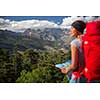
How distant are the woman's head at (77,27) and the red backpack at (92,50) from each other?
0.12 ft

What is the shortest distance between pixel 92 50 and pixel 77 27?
0.66 ft

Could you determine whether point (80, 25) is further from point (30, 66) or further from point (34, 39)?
point (30, 66)

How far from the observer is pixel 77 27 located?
7.97 ft

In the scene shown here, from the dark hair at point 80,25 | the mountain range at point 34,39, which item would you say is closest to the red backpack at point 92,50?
the dark hair at point 80,25

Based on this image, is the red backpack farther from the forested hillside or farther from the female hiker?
the forested hillside

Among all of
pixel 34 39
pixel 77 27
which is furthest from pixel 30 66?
pixel 77 27

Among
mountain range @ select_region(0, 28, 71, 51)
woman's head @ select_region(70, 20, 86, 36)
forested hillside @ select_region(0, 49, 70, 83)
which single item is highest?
woman's head @ select_region(70, 20, 86, 36)

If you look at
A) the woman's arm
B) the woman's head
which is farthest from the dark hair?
the woman's arm

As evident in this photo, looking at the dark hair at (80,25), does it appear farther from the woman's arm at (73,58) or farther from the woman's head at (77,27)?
the woman's arm at (73,58)

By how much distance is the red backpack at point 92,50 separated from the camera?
2.40 metres

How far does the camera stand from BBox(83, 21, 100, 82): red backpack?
2396 mm

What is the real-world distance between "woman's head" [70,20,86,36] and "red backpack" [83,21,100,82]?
0.04 m
